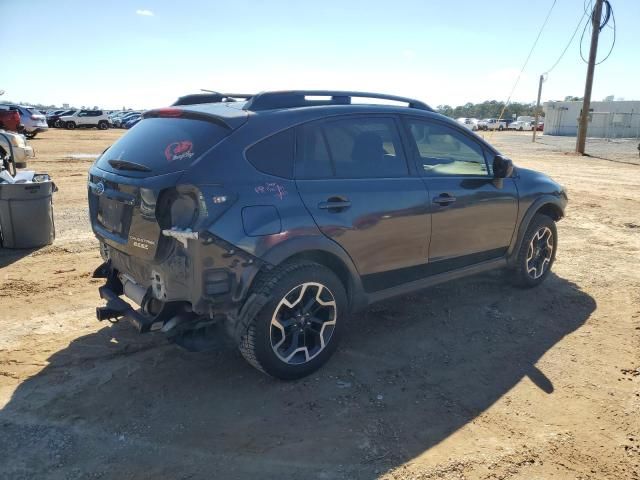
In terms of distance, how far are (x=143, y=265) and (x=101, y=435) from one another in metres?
1.05

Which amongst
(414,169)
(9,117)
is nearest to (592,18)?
(414,169)

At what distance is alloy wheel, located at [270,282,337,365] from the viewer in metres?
3.43

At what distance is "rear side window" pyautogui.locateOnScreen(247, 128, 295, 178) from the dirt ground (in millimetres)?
1190

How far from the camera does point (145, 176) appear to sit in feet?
10.6

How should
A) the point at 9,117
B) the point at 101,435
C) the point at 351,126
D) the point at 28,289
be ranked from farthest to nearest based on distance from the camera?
the point at 9,117
the point at 28,289
the point at 351,126
the point at 101,435

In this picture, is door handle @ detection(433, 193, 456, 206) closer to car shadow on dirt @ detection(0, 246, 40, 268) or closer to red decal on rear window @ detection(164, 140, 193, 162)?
red decal on rear window @ detection(164, 140, 193, 162)

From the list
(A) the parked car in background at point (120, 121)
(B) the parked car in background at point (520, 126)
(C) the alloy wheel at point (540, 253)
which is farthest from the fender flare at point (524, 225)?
(B) the parked car in background at point (520, 126)

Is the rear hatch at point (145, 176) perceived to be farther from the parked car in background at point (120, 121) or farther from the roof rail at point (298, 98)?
the parked car in background at point (120, 121)

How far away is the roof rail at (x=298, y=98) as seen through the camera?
3592 mm

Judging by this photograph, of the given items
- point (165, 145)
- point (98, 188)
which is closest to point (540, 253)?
point (165, 145)

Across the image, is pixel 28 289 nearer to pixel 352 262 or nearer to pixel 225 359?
pixel 225 359

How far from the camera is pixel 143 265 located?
338 cm

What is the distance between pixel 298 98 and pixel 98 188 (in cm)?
157

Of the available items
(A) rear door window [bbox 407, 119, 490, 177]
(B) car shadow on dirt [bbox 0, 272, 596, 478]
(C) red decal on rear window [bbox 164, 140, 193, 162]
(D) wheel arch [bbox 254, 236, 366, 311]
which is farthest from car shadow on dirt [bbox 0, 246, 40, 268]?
(A) rear door window [bbox 407, 119, 490, 177]
